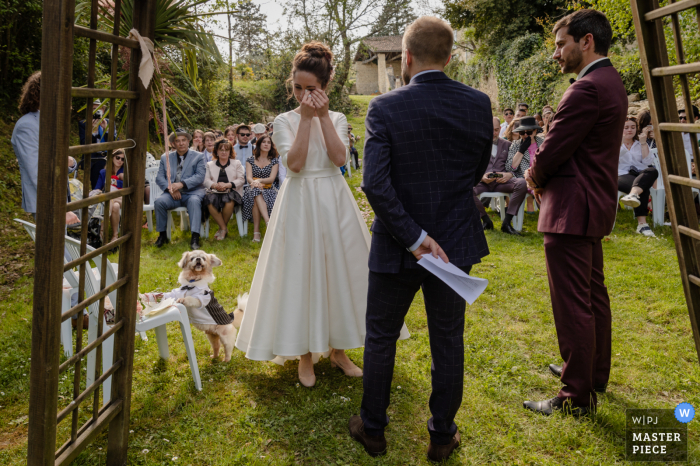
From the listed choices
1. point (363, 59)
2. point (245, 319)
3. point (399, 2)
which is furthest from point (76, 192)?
point (363, 59)

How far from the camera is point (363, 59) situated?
44438 mm

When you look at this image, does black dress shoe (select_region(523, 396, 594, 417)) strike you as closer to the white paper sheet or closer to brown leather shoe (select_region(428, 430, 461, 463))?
brown leather shoe (select_region(428, 430, 461, 463))

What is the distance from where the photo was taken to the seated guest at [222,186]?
8.41 m

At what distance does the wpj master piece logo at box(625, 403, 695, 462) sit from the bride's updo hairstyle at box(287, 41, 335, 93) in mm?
2938

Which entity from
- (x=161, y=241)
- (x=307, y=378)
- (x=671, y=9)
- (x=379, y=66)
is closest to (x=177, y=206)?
(x=161, y=241)

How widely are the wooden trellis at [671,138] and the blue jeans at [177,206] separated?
7.24 m

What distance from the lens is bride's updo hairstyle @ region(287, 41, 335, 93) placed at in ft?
10.1

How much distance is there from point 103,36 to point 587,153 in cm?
263

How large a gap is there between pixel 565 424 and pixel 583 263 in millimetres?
1006

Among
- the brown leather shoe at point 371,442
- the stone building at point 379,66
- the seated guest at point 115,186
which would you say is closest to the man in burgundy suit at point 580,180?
the brown leather shoe at point 371,442

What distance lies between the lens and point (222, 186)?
8430 millimetres

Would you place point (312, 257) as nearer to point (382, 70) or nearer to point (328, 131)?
point (328, 131)

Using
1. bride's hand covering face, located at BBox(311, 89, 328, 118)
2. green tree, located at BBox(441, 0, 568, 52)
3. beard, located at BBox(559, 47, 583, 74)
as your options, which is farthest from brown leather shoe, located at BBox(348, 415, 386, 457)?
green tree, located at BBox(441, 0, 568, 52)

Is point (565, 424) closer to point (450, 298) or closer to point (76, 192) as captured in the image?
point (450, 298)
